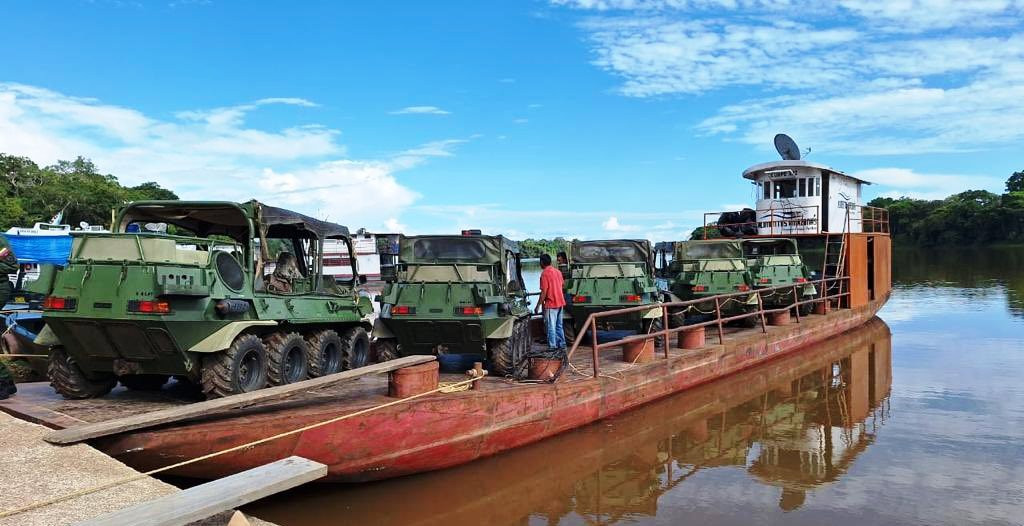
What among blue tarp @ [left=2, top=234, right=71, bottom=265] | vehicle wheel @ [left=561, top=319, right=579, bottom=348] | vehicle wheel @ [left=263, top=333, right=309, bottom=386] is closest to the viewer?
vehicle wheel @ [left=263, top=333, right=309, bottom=386]

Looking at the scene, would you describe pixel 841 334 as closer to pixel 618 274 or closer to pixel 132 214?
pixel 618 274

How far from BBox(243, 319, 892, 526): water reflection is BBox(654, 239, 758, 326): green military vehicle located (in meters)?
3.57

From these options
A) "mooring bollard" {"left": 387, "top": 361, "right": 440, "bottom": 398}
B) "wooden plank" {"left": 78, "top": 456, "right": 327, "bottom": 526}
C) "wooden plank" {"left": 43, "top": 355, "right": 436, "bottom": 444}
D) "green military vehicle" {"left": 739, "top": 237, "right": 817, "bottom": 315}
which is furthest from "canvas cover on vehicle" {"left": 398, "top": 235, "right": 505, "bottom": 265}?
"green military vehicle" {"left": 739, "top": 237, "right": 817, "bottom": 315}

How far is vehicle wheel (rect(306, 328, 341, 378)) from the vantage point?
8328mm

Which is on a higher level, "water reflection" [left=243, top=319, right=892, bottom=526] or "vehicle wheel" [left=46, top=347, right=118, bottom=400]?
"vehicle wheel" [left=46, top=347, right=118, bottom=400]

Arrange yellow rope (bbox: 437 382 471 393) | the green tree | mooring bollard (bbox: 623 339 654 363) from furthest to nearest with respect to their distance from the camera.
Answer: the green tree → mooring bollard (bbox: 623 339 654 363) → yellow rope (bbox: 437 382 471 393)

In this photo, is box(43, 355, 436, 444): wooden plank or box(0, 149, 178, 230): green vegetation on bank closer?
box(43, 355, 436, 444): wooden plank

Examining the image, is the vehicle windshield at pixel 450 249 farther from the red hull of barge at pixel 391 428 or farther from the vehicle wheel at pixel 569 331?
the vehicle wheel at pixel 569 331

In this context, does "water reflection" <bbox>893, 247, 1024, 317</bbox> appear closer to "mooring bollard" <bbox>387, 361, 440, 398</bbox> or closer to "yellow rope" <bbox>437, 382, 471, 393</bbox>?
"yellow rope" <bbox>437, 382, 471, 393</bbox>

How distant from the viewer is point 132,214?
26.2 feet

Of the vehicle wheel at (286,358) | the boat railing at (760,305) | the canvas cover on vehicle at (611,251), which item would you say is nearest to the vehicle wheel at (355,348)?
the vehicle wheel at (286,358)

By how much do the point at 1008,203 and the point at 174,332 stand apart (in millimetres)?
87970

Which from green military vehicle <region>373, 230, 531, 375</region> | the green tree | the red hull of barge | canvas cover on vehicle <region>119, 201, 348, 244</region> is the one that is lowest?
the red hull of barge

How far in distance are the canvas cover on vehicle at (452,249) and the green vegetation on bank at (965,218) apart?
76.7m
